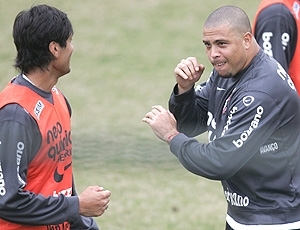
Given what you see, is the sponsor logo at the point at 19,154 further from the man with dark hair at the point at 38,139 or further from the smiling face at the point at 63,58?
the smiling face at the point at 63,58

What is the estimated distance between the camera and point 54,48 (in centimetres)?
436

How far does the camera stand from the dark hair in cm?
429

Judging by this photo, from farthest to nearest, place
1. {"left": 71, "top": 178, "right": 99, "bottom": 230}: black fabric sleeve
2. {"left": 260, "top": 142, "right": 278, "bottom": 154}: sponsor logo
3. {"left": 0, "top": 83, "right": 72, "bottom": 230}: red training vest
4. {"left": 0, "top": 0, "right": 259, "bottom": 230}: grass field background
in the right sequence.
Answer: {"left": 0, "top": 0, "right": 259, "bottom": 230}: grass field background → {"left": 71, "top": 178, "right": 99, "bottom": 230}: black fabric sleeve → {"left": 260, "top": 142, "right": 278, "bottom": 154}: sponsor logo → {"left": 0, "top": 83, "right": 72, "bottom": 230}: red training vest

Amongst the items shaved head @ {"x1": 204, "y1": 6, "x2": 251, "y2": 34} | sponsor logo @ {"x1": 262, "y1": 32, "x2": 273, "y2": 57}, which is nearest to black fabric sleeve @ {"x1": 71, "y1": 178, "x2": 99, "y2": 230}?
shaved head @ {"x1": 204, "y1": 6, "x2": 251, "y2": 34}

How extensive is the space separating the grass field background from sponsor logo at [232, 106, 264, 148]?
1.83 meters

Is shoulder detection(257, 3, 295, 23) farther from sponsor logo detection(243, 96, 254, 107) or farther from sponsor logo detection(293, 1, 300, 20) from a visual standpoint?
sponsor logo detection(243, 96, 254, 107)

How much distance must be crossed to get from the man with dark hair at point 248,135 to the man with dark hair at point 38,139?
48 centimetres

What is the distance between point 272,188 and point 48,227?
42.8 inches

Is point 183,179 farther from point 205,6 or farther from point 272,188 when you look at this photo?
point 205,6

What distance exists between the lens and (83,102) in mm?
10258

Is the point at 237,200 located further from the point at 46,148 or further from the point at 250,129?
the point at 46,148

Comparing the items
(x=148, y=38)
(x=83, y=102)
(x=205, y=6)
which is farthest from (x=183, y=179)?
(x=205, y=6)

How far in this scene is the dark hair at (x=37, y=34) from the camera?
4.29 metres

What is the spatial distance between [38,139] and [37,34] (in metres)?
0.49
